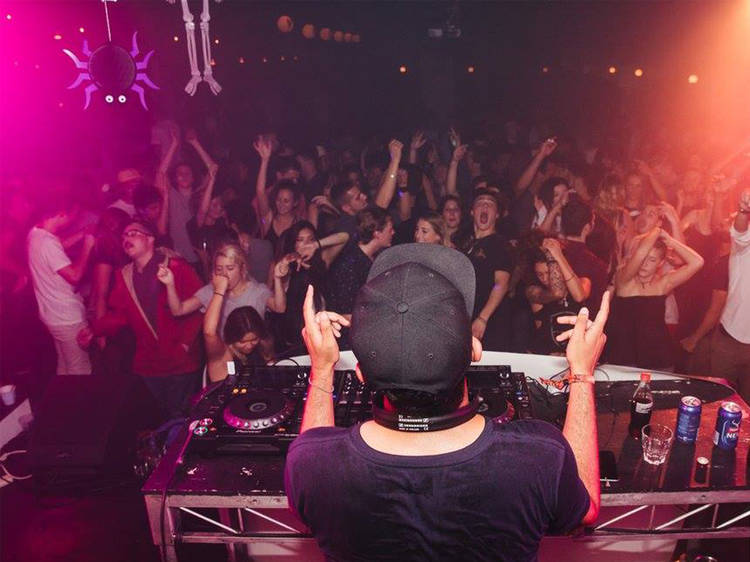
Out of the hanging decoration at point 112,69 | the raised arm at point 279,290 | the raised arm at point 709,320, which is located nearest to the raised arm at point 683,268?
the raised arm at point 709,320

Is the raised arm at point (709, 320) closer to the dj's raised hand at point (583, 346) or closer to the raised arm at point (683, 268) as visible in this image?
the raised arm at point (683, 268)

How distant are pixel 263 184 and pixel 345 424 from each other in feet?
10.4

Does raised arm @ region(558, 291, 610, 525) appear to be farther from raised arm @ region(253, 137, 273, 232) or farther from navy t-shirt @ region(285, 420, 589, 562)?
raised arm @ region(253, 137, 273, 232)

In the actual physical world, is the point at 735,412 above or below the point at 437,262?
below

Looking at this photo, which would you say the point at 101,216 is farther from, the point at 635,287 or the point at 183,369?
the point at 635,287

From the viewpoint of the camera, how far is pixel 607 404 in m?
2.25

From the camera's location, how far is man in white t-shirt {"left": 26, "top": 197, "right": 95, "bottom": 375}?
13.0 feet

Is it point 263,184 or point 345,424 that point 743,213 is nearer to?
point 345,424

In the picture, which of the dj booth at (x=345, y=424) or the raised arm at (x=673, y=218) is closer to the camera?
the dj booth at (x=345, y=424)

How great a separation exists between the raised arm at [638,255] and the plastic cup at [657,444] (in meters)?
1.85

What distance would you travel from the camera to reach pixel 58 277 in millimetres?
3998

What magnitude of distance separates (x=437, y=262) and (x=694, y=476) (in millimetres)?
1319

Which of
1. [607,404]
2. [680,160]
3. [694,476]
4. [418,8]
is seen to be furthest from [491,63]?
[694,476]

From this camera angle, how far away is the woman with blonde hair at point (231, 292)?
364 centimetres
